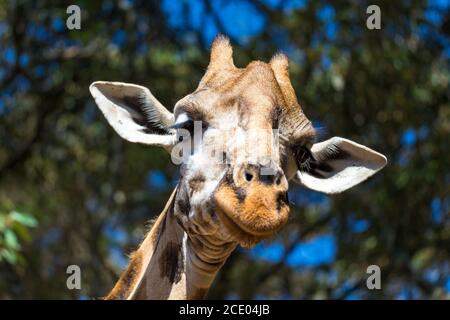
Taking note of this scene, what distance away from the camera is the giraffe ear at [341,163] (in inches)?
305

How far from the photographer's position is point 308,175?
7684 mm

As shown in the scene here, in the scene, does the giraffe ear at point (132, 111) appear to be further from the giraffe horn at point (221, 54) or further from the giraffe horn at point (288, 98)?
the giraffe horn at point (288, 98)

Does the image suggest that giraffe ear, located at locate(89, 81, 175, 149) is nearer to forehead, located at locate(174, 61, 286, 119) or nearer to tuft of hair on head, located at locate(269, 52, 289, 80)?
forehead, located at locate(174, 61, 286, 119)

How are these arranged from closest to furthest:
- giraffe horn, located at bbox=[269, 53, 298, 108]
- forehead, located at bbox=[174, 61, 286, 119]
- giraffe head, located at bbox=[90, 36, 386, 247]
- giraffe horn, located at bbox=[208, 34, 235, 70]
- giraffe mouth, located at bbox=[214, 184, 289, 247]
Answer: giraffe mouth, located at bbox=[214, 184, 289, 247], giraffe head, located at bbox=[90, 36, 386, 247], forehead, located at bbox=[174, 61, 286, 119], giraffe horn, located at bbox=[269, 53, 298, 108], giraffe horn, located at bbox=[208, 34, 235, 70]

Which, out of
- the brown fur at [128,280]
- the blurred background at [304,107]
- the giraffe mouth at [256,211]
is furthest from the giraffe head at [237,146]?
the blurred background at [304,107]

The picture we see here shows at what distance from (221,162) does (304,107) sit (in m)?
8.94

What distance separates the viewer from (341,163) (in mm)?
7852

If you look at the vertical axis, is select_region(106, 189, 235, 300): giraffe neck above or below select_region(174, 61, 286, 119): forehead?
below

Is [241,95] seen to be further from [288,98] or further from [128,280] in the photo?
[128,280]

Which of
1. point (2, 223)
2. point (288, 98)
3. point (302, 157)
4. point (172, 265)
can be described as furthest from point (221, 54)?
point (2, 223)

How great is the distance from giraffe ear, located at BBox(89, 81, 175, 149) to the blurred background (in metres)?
7.18

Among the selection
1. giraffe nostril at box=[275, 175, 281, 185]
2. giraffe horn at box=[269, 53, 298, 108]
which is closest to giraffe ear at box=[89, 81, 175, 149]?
giraffe horn at box=[269, 53, 298, 108]

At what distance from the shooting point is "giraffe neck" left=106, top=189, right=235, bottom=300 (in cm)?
717

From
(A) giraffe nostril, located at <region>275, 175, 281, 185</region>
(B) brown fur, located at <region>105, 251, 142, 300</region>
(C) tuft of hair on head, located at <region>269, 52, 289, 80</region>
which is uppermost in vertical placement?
(C) tuft of hair on head, located at <region>269, 52, 289, 80</region>
